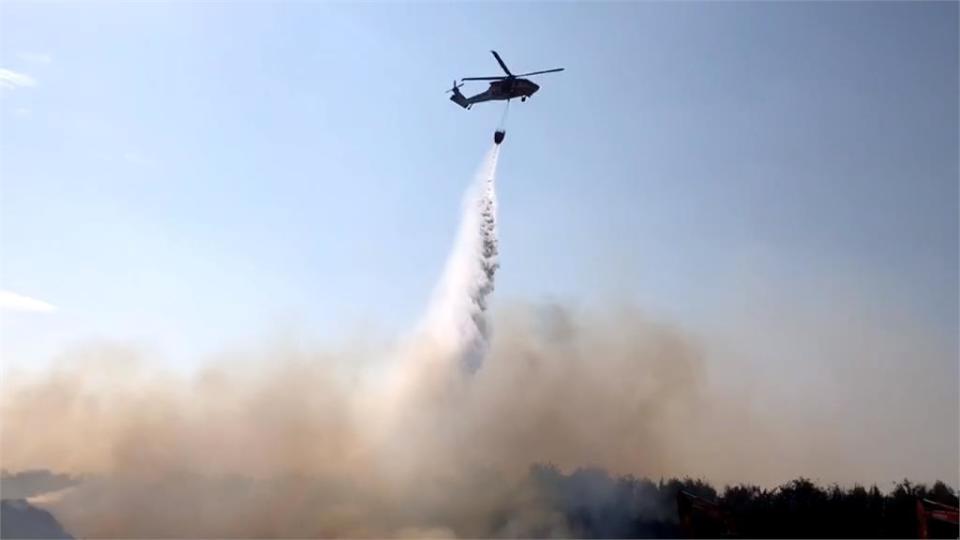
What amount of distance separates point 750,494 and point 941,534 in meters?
26.4

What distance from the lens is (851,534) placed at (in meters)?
73.8

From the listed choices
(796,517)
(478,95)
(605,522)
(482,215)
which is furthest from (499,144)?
(796,517)

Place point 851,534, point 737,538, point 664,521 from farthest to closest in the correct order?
point 664,521 → point 851,534 → point 737,538

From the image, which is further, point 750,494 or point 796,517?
point 750,494

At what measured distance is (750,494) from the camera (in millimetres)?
81625

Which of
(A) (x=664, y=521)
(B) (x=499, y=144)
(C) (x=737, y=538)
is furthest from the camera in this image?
(A) (x=664, y=521)

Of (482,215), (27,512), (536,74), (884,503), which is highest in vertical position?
(536,74)

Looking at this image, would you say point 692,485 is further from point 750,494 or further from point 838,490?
point 838,490

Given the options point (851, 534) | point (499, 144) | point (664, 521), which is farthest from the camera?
point (664, 521)

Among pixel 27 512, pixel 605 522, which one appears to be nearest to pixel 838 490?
pixel 605 522

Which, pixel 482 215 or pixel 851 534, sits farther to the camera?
pixel 851 534

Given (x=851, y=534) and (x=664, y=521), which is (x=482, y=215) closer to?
(x=664, y=521)

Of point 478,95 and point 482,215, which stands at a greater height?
point 478,95

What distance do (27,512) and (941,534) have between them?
6640cm
